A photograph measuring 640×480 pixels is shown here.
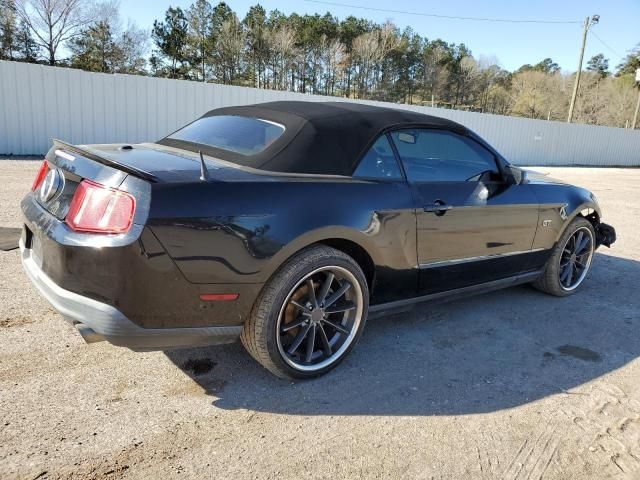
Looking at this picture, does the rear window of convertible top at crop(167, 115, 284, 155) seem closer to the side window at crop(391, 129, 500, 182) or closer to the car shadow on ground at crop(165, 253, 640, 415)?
the side window at crop(391, 129, 500, 182)

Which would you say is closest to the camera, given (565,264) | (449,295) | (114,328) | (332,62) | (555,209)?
(114,328)

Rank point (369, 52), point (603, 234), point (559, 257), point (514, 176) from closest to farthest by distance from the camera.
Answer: point (514, 176), point (559, 257), point (603, 234), point (369, 52)

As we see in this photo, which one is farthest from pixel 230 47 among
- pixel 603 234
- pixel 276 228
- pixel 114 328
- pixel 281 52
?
pixel 114 328

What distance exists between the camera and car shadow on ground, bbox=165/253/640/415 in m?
2.64

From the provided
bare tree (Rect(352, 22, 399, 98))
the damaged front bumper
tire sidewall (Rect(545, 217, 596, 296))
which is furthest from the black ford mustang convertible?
bare tree (Rect(352, 22, 399, 98))

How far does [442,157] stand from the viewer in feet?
11.6

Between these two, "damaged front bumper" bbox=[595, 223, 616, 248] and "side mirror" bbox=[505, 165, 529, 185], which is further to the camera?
"damaged front bumper" bbox=[595, 223, 616, 248]

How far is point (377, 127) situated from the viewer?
10.2 feet

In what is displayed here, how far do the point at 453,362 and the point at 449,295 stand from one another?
1.75ft

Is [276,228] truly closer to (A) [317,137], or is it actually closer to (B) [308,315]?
(B) [308,315]

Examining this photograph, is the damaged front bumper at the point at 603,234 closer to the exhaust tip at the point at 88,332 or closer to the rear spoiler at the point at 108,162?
the rear spoiler at the point at 108,162

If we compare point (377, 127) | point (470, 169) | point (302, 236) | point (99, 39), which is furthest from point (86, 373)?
point (99, 39)

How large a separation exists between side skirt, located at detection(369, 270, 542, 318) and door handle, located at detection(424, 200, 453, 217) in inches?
22.7

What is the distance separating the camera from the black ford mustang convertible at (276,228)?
7.18 ft
